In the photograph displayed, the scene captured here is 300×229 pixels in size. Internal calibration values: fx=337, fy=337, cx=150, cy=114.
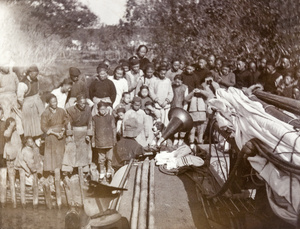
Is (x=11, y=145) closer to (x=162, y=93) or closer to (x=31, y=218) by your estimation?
(x=31, y=218)

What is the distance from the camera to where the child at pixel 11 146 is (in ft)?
15.6

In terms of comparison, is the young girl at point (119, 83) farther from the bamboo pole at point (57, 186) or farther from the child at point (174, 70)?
the bamboo pole at point (57, 186)

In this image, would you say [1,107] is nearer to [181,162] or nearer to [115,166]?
[115,166]

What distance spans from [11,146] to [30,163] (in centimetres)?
36

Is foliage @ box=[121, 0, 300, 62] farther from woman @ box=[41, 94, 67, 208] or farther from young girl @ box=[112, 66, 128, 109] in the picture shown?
woman @ box=[41, 94, 67, 208]

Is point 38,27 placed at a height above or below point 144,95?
above

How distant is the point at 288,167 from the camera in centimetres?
305

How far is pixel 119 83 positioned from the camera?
16.2ft

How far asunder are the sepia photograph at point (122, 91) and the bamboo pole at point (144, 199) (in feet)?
0.09

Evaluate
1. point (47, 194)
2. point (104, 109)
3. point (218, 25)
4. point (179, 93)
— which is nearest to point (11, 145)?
point (47, 194)

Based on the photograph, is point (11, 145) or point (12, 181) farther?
point (12, 181)

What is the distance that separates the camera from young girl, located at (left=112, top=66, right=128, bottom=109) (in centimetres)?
486

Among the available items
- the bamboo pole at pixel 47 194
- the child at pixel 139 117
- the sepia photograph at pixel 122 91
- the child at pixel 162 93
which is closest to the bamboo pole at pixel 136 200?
the sepia photograph at pixel 122 91

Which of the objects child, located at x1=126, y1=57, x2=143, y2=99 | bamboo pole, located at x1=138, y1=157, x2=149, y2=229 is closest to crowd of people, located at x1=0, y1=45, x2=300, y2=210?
child, located at x1=126, y1=57, x2=143, y2=99
